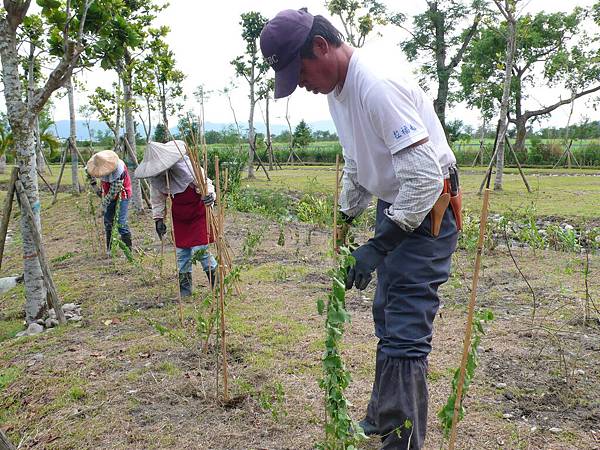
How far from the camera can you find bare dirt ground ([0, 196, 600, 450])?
8.07ft

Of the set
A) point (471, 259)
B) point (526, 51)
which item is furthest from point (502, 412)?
point (526, 51)

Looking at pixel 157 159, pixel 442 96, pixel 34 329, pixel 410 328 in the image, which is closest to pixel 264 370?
pixel 410 328

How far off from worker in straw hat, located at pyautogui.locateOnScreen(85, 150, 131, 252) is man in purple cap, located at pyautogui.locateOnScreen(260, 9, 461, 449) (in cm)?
457

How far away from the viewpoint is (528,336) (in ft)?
11.3

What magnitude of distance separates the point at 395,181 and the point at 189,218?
2849 millimetres

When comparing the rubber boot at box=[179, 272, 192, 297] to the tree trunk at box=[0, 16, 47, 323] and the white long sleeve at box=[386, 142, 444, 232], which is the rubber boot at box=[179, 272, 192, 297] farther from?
the white long sleeve at box=[386, 142, 444, 232]

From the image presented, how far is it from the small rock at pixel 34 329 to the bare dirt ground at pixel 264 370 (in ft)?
0.76

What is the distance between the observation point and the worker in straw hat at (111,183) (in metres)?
6.09

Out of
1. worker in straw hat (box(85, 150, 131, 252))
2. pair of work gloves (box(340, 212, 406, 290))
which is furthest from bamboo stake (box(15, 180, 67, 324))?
pair of work gloves (box(340, 212, 406, 290))

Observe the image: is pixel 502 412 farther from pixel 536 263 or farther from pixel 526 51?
pixel 526 51

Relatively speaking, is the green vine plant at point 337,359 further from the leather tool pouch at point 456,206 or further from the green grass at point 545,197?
the green grass at point 545,197

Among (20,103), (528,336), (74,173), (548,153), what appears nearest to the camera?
(528,336)

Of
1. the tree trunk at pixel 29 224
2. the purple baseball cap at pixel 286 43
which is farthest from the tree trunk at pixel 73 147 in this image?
the purple baseball cap at pixel 286 43

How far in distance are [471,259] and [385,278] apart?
152 inches
